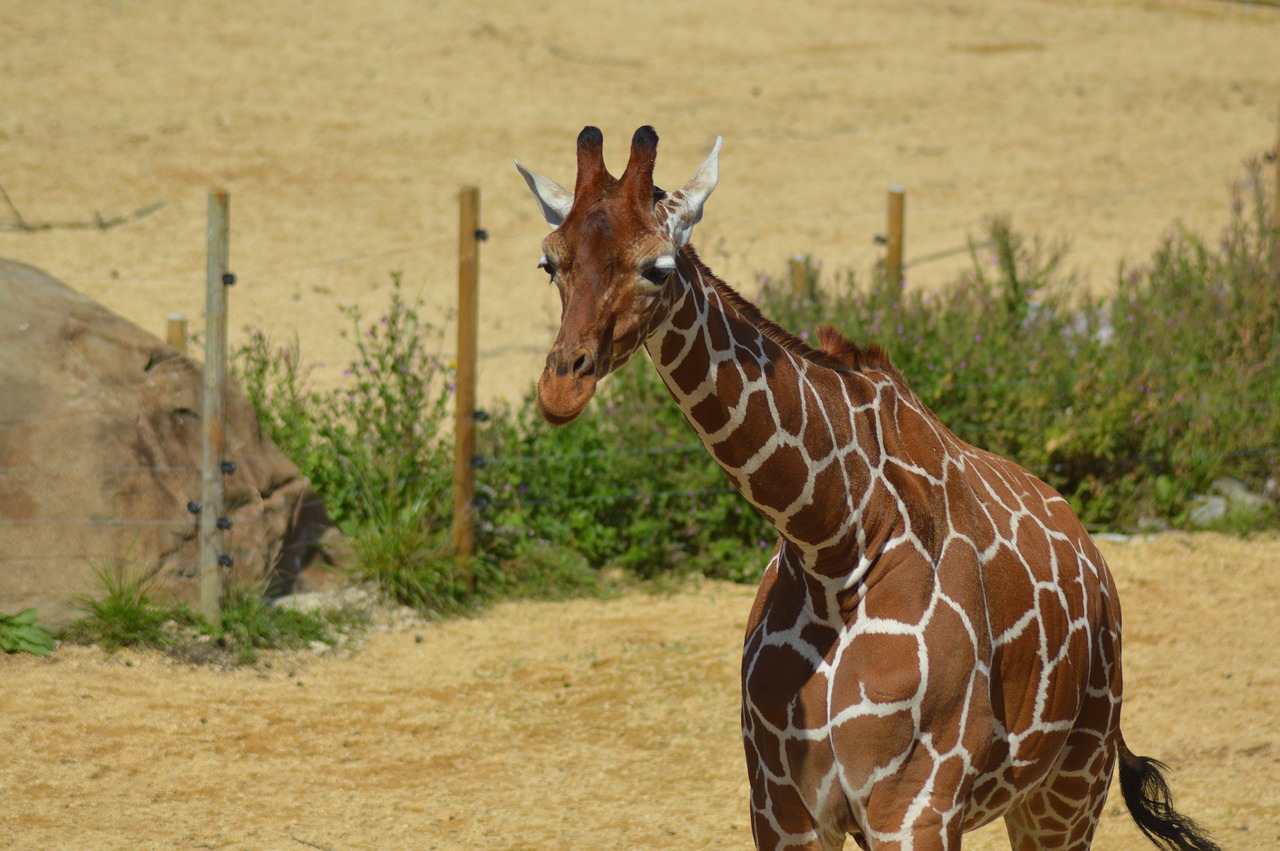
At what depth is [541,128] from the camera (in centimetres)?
1797

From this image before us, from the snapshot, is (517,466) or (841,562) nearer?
(841,562)

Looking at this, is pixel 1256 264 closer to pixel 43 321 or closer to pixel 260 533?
pixel 260 533

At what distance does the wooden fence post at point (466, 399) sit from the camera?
792cm

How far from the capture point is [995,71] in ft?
70.6

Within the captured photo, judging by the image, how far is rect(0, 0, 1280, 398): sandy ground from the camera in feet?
45.5

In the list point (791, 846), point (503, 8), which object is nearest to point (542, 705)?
point (791, 846)

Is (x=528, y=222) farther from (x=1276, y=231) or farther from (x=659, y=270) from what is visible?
(x=659, y=270)

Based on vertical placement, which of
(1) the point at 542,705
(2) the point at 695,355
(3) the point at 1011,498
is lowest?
(1) the point at 542,705

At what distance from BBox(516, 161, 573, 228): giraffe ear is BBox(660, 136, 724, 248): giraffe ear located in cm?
24

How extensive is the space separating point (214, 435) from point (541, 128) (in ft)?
37.9

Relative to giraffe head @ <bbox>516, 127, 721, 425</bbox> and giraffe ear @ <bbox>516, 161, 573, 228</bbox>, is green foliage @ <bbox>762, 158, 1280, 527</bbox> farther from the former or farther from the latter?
giraffe head @ <bbox>516, 127, 721, 425</bbox>

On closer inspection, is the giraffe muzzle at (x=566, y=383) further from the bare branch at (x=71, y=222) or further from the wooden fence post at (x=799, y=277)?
the bare branch at (x=71, y=222)

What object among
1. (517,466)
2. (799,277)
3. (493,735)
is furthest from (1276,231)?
(493,735)

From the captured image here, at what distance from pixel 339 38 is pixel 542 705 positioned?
1629 centimetres
